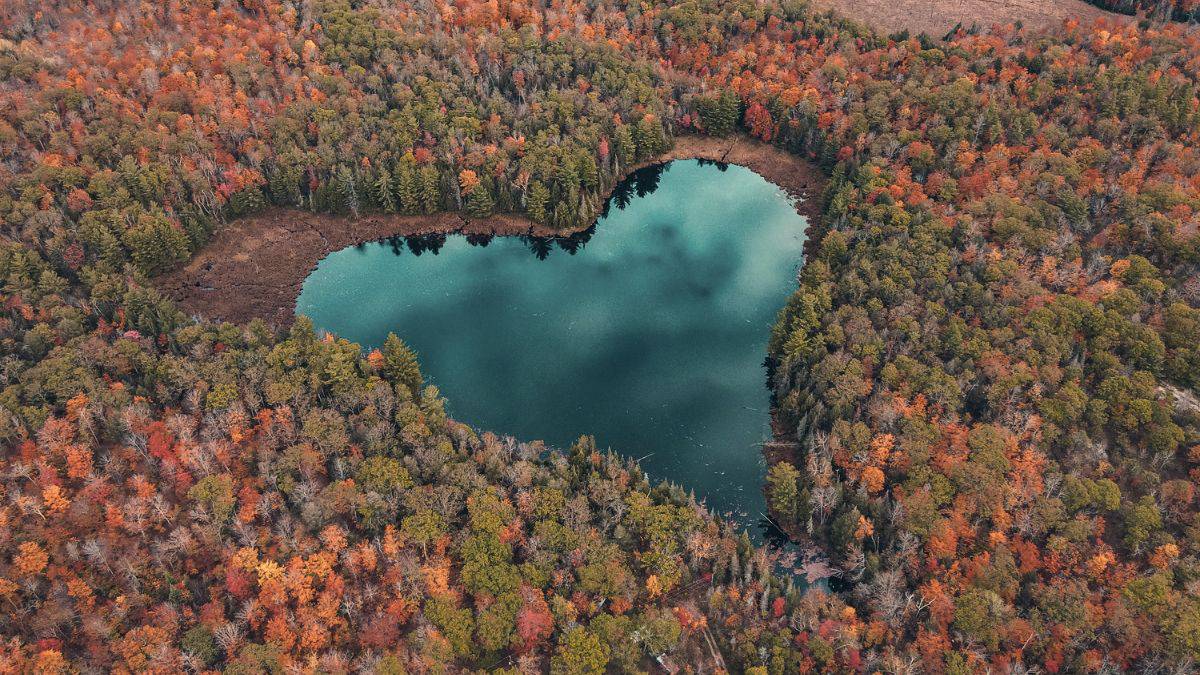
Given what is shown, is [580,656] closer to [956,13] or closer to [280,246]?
[280,246]

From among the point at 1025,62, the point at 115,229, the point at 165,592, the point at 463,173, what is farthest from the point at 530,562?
the point at 1025,62

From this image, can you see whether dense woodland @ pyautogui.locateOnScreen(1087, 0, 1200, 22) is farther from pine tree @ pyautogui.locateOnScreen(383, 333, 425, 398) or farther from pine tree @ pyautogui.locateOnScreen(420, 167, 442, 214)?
pine tree @ pyautogui.locateOnScreen(383, 333, 425, 398)

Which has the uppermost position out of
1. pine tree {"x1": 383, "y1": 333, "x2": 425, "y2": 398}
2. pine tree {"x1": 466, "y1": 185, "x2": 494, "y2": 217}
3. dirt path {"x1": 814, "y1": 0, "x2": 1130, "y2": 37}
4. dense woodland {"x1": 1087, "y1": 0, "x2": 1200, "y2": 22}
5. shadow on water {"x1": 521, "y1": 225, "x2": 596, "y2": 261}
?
dense woodland {"x1": 1087, "y1": 0, "x2": 1200, "y2": 22}

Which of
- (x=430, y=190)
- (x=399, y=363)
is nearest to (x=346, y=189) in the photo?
(x=430, y=190)

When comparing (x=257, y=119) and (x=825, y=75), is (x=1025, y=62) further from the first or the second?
(x=257, y=119)

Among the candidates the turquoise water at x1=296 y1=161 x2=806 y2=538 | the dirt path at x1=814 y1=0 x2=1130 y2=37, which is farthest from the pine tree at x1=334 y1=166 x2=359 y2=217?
the dirt path at x1=814 y1=0 x2=1130 y2=37

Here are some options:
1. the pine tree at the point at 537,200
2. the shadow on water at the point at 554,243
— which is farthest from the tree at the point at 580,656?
the pine tree at the point at 537,200

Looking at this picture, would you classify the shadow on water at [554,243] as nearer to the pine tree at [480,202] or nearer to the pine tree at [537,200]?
the pine tree at [537,200]
